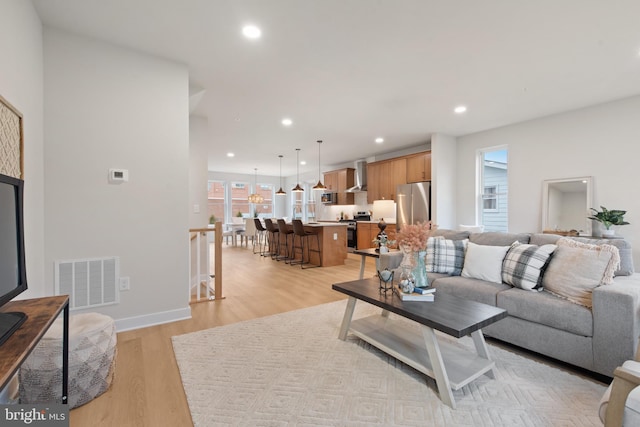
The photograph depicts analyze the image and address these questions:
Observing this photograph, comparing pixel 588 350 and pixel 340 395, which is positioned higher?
pixel 588 350

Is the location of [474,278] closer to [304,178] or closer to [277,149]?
[277,149]

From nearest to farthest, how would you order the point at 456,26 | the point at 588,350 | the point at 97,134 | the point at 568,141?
1. the point at 588,350
2. the point at 456,26
3. the point at 97,134
4. the point at 568,141

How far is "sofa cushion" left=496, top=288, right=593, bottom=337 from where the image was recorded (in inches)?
77.7

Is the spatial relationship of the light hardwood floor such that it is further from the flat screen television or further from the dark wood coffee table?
the dark wood coffee table

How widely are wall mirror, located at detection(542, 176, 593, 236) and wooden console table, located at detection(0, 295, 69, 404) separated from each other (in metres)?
5.76

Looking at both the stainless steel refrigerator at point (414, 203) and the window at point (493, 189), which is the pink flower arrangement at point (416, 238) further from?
the window at point (493, 189)

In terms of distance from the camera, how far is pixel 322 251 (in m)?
5.86

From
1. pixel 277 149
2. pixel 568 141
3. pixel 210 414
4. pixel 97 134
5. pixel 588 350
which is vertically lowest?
pixel 210 414

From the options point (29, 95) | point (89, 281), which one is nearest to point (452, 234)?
point (89, 281)

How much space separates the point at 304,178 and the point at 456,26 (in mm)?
8999

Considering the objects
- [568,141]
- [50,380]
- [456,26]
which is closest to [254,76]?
[456,26]

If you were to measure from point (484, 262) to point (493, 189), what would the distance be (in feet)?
11.1

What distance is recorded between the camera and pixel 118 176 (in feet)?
8.92

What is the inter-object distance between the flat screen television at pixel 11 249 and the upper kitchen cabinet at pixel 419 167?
6.11m
